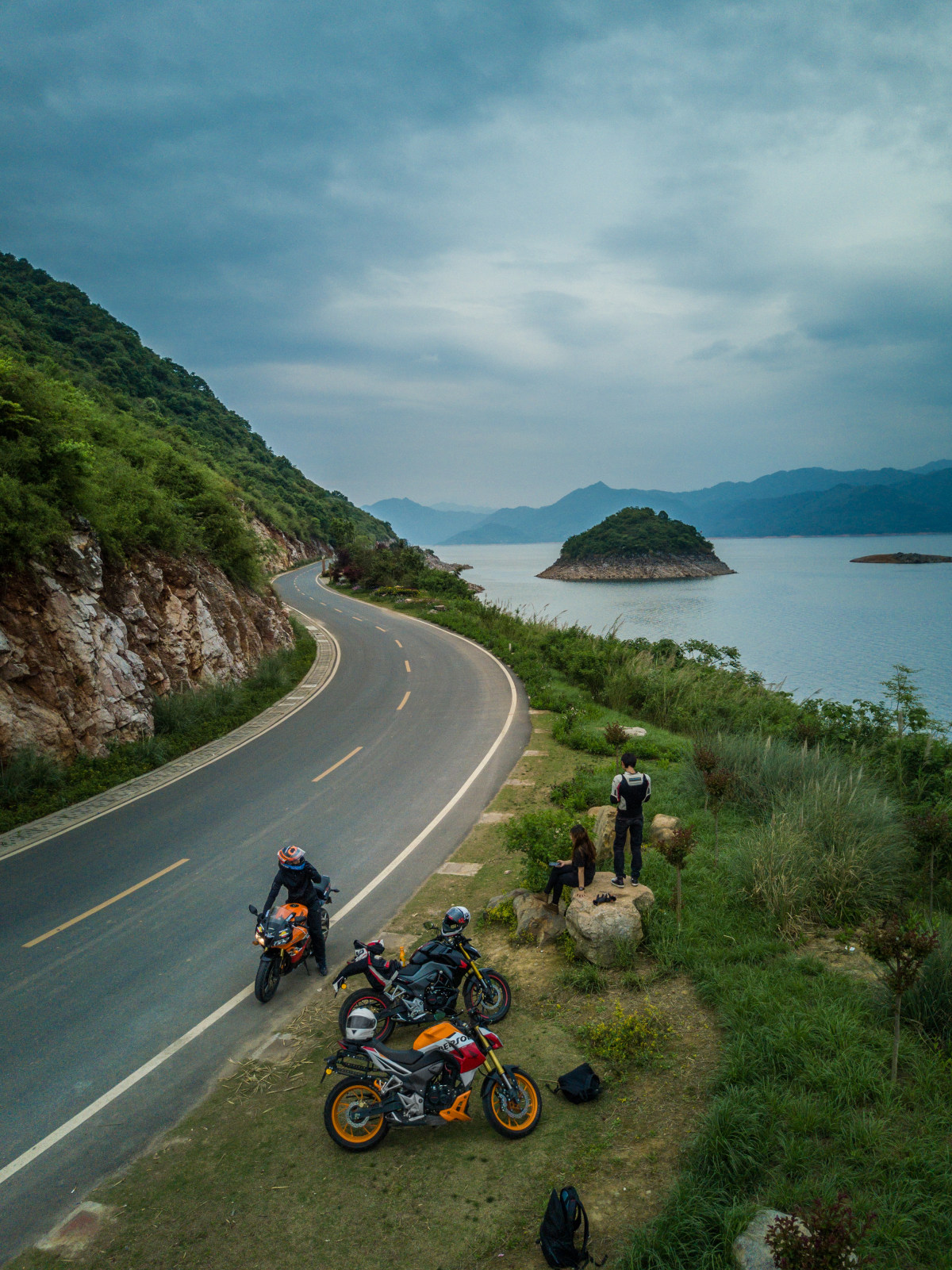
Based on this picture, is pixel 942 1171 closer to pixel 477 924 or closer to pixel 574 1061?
pixel 574 1061

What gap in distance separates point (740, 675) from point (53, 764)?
22.3 m

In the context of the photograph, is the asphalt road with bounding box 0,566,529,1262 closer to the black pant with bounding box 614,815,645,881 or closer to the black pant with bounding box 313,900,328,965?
the black pant with bounding box 313,900,328,965

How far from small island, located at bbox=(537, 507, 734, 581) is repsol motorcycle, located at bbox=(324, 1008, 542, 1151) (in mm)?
122387

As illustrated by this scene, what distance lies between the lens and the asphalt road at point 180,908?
6.39 metres

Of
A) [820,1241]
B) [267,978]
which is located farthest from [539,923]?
[820,1241]

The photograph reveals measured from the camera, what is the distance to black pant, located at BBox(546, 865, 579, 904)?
8.91 meters

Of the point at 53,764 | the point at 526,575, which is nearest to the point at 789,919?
the point at 53,764

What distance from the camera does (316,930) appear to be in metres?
8.66

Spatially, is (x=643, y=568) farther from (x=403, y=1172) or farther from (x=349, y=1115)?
(x=403, y=1172)

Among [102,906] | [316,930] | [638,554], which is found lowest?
[102,906]

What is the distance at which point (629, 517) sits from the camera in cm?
13900

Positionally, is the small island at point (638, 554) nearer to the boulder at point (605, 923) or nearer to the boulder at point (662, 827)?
the boulder at point (662, 827)

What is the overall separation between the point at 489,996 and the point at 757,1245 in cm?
355

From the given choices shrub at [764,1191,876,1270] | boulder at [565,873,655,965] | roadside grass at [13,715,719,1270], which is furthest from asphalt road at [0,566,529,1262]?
shrub at [764,1191,876,1270]
